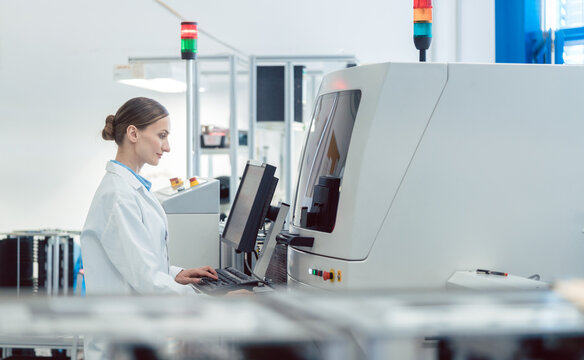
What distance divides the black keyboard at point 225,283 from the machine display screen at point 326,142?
0.84 feet

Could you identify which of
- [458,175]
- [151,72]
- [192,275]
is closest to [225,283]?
[192,275]

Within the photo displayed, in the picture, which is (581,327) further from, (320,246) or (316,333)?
(320,246)

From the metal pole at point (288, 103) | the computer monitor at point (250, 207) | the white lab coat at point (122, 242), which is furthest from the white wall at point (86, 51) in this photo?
the white lab coat at point (122, 242)

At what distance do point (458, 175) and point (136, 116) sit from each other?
101 centimetres

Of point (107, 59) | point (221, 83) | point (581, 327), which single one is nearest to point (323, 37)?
point (221, 83)

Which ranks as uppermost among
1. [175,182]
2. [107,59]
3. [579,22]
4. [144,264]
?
[107,59]

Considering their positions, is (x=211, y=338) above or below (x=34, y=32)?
below

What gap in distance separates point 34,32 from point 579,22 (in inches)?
215

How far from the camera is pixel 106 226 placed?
1.86 metres

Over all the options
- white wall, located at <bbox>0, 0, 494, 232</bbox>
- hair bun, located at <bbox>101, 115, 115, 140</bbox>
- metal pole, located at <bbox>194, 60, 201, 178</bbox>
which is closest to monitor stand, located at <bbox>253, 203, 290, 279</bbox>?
hair bun, located at <bbox>101, 115, 115, 140</bbox>

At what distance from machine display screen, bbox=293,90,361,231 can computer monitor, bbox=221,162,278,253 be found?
14cm

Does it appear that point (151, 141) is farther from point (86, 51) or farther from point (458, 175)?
point (86, 51)

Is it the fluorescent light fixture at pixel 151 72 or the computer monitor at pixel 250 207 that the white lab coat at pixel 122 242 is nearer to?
the computer monitor at pixel 250 207

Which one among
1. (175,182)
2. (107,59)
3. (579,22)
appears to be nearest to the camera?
(175,182)
